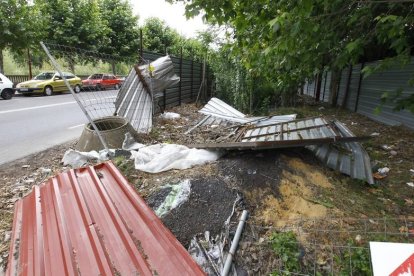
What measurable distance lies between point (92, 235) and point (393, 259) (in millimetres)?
2097

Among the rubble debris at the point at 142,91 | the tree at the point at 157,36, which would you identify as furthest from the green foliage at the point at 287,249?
the tree at the point at 157,36

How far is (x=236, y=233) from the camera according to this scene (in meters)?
2.38

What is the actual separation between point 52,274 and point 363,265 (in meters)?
2.29

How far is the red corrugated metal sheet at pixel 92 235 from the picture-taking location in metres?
2.01

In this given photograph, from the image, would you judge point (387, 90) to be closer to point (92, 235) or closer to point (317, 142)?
point (317, 142)

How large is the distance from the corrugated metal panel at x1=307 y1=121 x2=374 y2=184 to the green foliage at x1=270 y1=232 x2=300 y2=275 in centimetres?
166

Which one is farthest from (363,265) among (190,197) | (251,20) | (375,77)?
(375,77)

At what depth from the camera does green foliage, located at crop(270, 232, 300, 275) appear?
214 cm

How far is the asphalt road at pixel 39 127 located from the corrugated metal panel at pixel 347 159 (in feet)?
13.0

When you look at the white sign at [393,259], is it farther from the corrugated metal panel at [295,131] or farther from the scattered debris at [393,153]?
the scattered debris at [393,153]

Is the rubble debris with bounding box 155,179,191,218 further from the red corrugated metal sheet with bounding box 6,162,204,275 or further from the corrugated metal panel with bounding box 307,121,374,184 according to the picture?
the corrugated metal panel with bounding box 307,121,374,184

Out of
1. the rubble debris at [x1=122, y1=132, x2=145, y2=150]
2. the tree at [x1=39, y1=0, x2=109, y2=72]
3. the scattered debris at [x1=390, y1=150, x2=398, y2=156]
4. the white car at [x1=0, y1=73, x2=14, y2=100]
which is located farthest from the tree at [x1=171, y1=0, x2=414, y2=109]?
the tree at [x1=39, y1=0, x2=109, y2=72]

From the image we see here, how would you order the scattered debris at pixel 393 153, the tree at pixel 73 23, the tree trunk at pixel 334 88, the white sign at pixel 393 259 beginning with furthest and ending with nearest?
the tree at pixel 73 23 → the tree trunk at pixel 334 88 → the scattered debris at pixel 393 153 → the white sign at pixel 393 259

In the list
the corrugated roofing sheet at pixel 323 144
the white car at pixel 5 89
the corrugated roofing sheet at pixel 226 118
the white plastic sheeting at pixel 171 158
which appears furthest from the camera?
the white car at pixel 5 89
